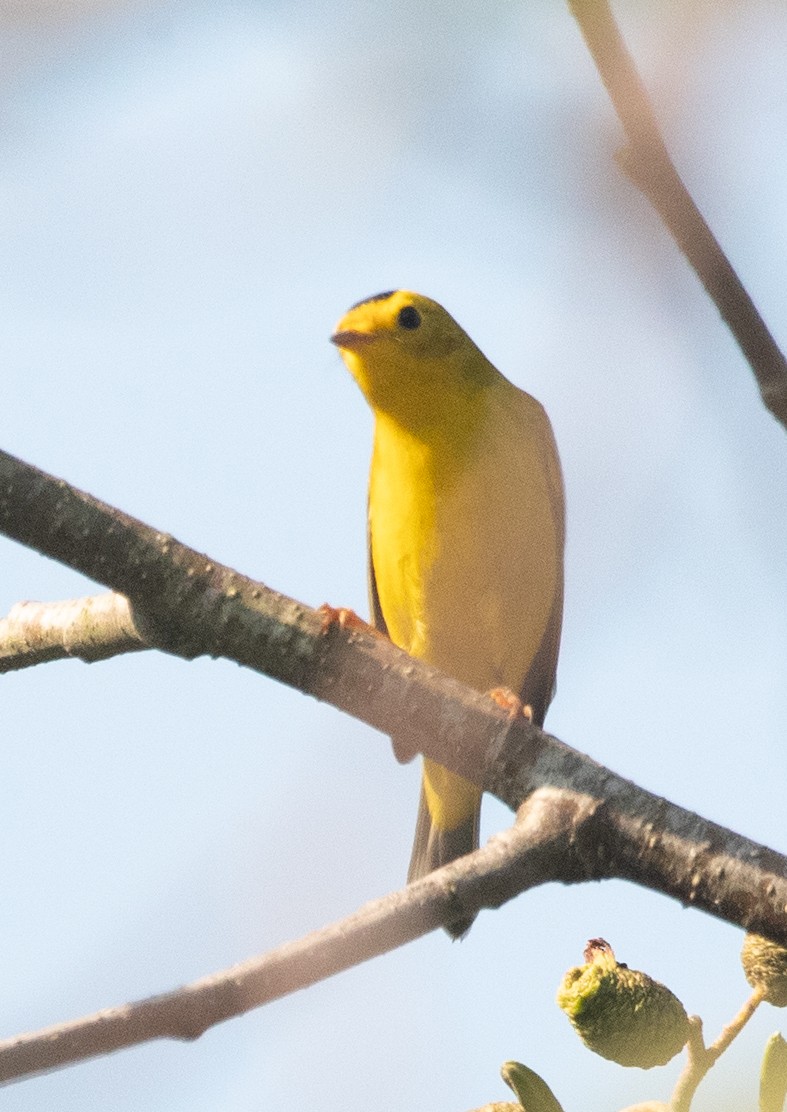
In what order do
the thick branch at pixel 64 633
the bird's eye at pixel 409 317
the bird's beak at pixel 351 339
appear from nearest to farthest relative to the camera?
the thick branch at pixel 64 633 < the bird's beak at pixel 351 339 < the bird's eye at pixel 409 317

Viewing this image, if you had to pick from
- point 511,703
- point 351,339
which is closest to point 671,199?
point 511,703

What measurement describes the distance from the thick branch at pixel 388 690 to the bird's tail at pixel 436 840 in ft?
10.1

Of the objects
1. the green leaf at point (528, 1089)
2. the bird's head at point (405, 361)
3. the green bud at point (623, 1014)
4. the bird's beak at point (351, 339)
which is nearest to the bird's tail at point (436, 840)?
the bird's head at point (405, 361)

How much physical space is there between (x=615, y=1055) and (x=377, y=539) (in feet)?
11.4

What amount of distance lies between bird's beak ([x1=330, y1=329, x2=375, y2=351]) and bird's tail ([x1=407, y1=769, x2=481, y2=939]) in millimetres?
1974

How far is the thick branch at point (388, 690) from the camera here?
9.06ft

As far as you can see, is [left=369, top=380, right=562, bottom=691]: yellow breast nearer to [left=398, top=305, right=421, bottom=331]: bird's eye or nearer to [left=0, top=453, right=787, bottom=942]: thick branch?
[left=398, top=305, right=421, bottom=331]: bird's eye

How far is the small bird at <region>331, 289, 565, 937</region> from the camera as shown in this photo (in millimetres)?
5289

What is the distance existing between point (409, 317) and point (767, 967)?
3.72 meters

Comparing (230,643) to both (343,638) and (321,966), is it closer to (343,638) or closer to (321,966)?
(343,638)

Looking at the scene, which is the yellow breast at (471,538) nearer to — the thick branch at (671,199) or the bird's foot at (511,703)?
the bird's foot at (511,703)

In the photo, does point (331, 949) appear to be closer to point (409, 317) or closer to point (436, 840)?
point (409, 317)

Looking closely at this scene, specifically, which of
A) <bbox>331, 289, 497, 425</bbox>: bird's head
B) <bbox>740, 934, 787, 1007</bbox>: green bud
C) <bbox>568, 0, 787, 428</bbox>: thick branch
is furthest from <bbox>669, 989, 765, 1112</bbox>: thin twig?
<bbox>331, 289, 497, 425</bbox>: bird's head

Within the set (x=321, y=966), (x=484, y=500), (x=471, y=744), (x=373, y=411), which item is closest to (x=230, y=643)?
(x=471, y=744)
